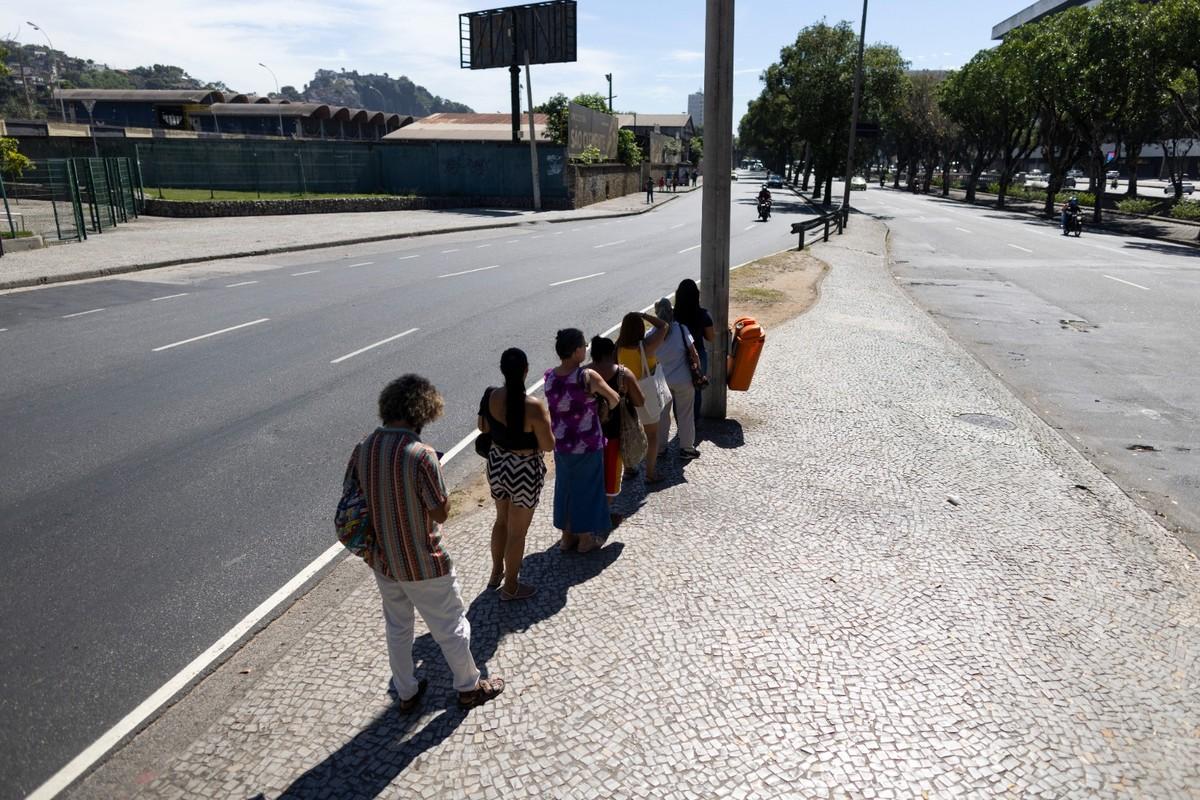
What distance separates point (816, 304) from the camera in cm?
1595

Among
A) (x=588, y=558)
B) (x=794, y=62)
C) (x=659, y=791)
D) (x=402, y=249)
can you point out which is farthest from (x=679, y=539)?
(x=794, y=62)

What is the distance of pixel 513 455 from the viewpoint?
4.76 m

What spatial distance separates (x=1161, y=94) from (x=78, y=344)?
140 ft

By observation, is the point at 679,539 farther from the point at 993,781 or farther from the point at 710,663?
the point at 993,781

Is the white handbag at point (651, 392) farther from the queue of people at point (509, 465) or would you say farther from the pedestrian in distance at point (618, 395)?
the pedestrian in distance at point (618, 395)

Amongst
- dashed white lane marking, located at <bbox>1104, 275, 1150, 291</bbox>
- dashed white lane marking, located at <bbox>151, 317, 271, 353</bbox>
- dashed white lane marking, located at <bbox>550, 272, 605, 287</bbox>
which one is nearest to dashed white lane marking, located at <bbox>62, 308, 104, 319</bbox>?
dashed white lane marking, located at <bbox>151, 317, 271, 353</bbox>

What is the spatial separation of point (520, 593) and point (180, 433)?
493 cm

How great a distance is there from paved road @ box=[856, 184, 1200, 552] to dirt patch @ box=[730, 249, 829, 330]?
256cm

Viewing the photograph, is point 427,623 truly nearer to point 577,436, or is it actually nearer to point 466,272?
point 577,436

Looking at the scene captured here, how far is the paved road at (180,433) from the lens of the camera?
180 inches

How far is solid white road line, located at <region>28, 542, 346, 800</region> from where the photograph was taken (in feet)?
11.9

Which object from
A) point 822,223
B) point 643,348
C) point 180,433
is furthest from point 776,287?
point 180,433

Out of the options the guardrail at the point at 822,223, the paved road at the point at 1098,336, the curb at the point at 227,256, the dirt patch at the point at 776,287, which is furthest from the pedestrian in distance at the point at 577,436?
the guardrail at the point at 822,223

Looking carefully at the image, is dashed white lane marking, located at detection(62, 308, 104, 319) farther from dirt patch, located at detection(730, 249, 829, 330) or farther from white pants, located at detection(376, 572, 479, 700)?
white pants, located at detection(376, 572, 479, 700)
